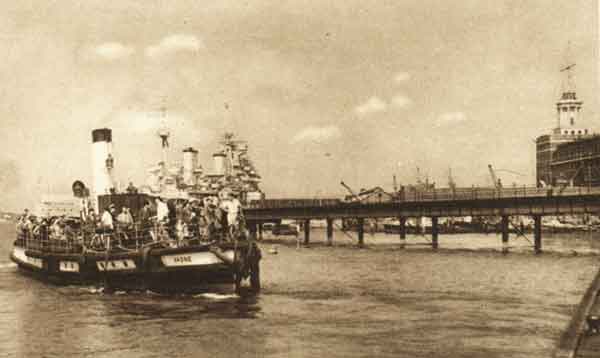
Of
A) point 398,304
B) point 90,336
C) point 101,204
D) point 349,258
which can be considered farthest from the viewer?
point 349,258

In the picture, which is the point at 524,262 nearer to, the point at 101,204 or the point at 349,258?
the point at 349,258

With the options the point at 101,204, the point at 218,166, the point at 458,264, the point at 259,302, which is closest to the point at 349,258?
the point at 458,264

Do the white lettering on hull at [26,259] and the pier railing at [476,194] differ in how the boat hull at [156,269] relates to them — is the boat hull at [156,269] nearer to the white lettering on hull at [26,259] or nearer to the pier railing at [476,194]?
the white lettering on hull at [26,259]

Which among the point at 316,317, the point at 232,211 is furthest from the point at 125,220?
the point at 316,317

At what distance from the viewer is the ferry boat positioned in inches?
1300

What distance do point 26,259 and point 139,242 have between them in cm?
1449

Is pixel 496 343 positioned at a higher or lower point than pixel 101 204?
lower

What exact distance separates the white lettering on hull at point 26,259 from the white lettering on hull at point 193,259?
13.3m

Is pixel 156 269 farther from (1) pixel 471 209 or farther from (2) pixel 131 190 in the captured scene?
(1) pixel 471 209

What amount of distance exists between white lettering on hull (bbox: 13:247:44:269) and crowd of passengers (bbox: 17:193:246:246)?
195cm

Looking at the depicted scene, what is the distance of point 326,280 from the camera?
43.8 m

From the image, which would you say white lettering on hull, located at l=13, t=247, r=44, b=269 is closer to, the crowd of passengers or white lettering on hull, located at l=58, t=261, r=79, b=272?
the crowd of passengers

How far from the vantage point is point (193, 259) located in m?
32.9

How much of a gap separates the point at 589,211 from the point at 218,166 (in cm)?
11192
